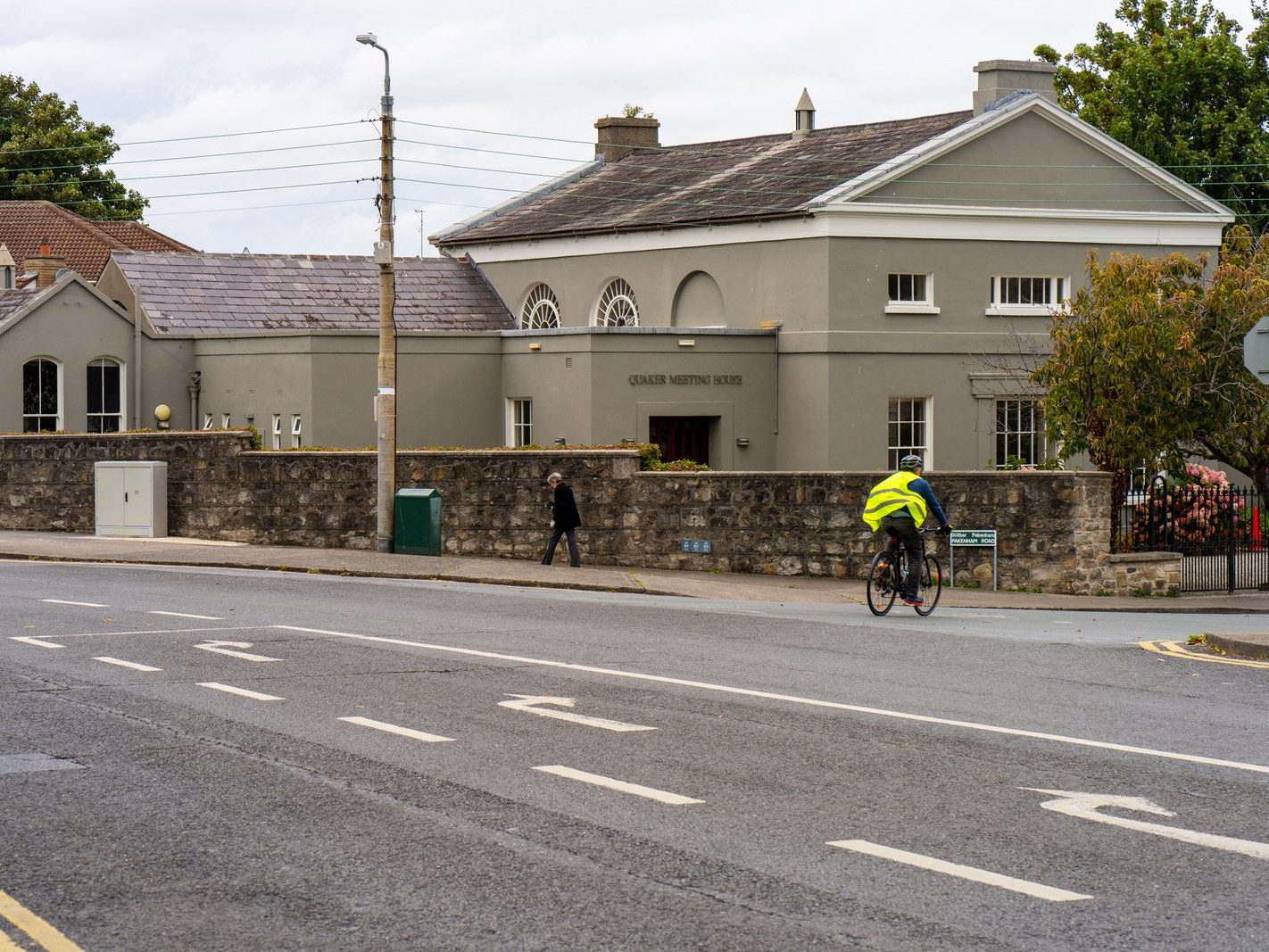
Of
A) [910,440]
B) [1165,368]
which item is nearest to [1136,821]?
[1165,368]

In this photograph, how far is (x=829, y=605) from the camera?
68.8ft

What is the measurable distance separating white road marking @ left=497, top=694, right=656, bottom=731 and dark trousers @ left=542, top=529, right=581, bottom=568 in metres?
13.1

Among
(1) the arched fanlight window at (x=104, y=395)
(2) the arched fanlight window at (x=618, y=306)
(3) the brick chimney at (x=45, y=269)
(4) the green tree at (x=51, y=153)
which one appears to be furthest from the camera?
(4) the green tree at (x=51, y=153)

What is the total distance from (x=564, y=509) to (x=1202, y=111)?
3041cm

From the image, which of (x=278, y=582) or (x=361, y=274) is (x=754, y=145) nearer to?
(x=361, y=274)

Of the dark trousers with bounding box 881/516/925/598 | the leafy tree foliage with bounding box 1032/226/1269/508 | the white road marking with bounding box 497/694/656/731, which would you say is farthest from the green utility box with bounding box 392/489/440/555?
the white road marking with bounding box 497/694/656/731

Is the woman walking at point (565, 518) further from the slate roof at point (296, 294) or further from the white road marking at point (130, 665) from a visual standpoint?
the slate roof at point (296, 294)

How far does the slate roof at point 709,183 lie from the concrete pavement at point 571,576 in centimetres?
1183

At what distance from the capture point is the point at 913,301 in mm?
34688

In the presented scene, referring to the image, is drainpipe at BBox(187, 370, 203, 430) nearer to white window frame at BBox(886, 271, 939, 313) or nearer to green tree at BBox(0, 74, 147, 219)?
white window frame at BBox(886, 271, 939, 313)

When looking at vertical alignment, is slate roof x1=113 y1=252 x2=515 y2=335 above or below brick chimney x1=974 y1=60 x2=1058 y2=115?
below

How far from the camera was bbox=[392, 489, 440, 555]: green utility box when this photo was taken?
26.6 m

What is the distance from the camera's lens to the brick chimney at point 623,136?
4491 centimetres

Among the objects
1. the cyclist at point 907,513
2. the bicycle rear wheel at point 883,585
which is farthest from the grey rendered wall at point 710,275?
the bicycle rear wheel at point 883,585
